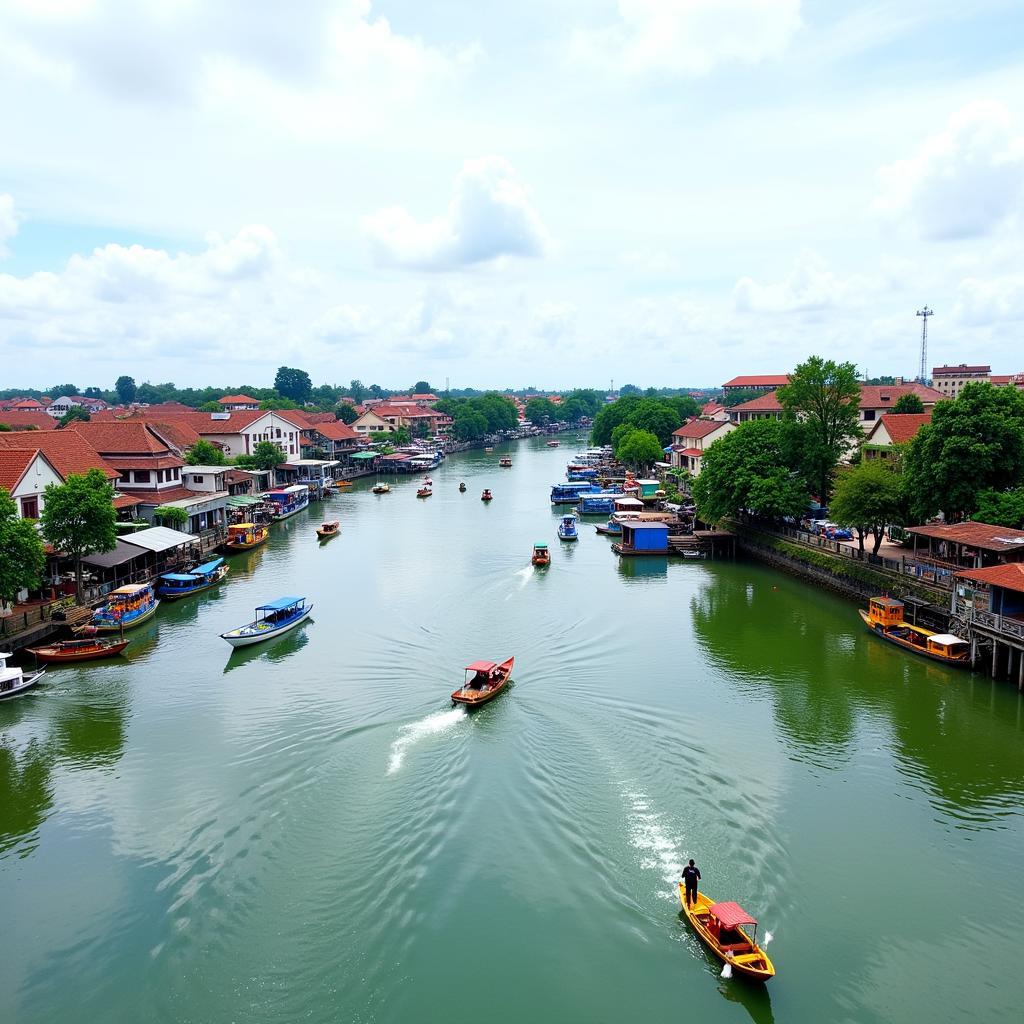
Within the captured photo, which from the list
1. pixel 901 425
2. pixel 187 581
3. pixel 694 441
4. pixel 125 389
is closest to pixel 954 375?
pixel 694 441

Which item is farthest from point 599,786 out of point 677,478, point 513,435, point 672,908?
point 513,435

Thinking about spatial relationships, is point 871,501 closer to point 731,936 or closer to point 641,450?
point 731,936

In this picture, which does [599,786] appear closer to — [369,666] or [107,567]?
[369,666]

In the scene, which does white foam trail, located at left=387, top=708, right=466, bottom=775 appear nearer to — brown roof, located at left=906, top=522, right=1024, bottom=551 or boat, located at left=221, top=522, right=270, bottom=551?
brown roof, located at left=906, top=522, right=1024, bottom=551

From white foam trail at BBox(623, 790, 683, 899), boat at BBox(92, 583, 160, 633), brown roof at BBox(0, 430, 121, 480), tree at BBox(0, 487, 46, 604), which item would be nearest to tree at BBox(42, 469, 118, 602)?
boat at BBox(92, 583, 160, 633)

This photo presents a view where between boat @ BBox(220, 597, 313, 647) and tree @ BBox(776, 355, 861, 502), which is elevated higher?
→ tree @ BBox(776, 355, 861, 502)

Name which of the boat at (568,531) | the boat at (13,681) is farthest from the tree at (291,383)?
the boat at (13,681)
